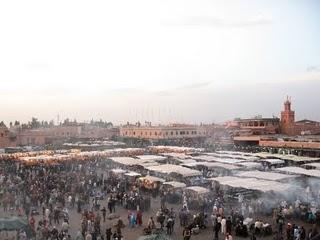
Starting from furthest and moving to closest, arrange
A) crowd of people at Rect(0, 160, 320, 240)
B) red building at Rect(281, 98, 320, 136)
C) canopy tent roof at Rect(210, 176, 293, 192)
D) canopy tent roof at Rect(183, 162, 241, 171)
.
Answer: red building at Rect(281, 98, 320, 136)
canopy tent roof at Rect(183, 162, 241, 171)
canopy tent roof at Rect(210, 176, 293, 192)
crowd of people at Rect(0, 160, 320, 240)

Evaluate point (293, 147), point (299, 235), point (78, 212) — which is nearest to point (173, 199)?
point (78, 212)

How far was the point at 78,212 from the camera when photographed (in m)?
18.0

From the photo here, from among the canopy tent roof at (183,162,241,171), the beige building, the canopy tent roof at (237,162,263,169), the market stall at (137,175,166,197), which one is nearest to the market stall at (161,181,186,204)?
the market stall at (137,175,166,197)

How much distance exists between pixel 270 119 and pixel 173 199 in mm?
38620

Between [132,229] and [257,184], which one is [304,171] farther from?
[132,229]

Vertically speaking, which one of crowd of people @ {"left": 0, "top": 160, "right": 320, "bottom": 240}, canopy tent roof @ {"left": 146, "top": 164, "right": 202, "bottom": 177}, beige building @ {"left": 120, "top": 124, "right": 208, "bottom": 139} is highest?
beige building @ {"left": 120, "top": 124, "right": 208, "bottom": 139}

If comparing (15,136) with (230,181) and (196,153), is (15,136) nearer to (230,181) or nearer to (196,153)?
(196,153)

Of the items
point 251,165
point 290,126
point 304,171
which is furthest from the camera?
point 290,126

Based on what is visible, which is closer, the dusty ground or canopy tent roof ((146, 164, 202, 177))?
the dusty ground

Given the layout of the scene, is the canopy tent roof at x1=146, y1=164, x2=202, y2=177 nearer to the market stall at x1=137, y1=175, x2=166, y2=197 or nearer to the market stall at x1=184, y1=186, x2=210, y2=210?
the market stall at x1=137, y1=175, x2=166, y2=197

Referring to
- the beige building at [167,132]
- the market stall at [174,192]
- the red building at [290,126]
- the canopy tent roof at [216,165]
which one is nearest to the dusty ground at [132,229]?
the market stall at [174,192]

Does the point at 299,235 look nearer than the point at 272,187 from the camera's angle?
Yes

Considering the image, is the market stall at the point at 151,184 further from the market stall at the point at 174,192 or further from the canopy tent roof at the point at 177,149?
the canopy tent roof at the point at 177,149

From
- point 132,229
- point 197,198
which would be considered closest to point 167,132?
point 197,198
